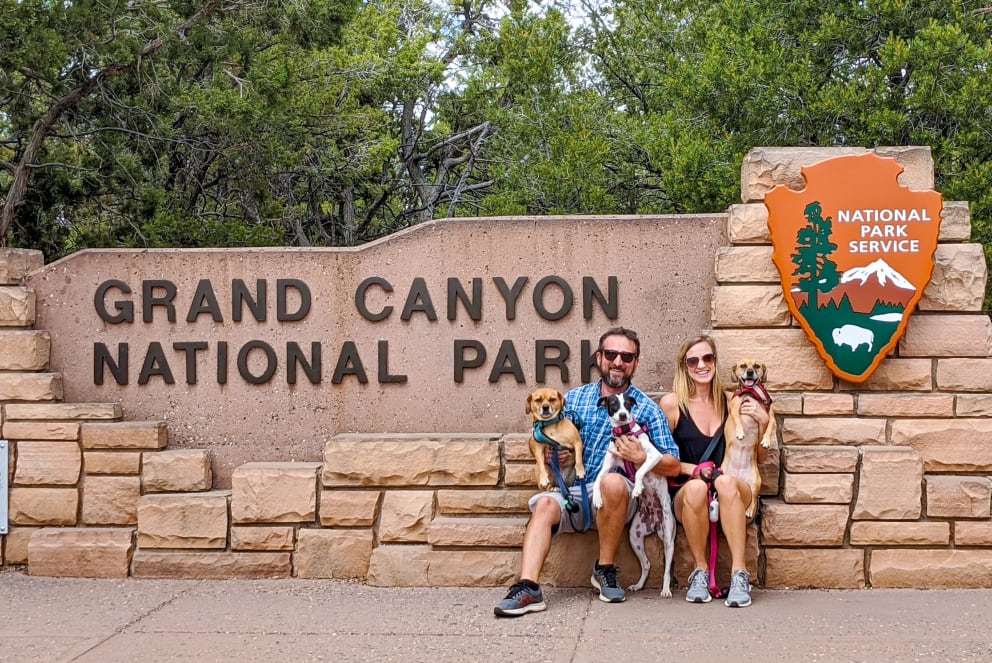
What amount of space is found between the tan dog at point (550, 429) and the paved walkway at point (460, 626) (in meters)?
0.68

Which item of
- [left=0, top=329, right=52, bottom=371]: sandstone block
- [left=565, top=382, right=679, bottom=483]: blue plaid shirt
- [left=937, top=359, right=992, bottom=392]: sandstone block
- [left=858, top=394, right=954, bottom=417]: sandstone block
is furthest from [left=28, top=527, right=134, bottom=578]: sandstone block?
[left=937, top=359, right=992, bottom=392]: sandstone block

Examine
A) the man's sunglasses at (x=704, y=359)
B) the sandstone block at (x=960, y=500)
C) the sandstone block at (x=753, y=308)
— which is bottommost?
the sandstone block at (x=960, y=500)

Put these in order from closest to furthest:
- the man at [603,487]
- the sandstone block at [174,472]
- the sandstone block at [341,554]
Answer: the man at [603,487] → the sandstone block at [341,554] → the sandstone block at [174,472]

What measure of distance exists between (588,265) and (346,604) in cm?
245

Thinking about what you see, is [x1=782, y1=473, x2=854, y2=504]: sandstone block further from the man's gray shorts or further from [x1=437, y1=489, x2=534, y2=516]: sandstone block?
[x1=437, y1=489, x2=534, y2=516]: sandstone block

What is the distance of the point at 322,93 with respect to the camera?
37.8ft

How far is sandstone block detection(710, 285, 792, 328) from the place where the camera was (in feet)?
20.6

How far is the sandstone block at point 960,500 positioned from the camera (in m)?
5.94

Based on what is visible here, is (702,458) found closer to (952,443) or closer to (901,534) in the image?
(901,534)

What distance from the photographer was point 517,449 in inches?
249

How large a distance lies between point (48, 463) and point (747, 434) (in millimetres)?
4187

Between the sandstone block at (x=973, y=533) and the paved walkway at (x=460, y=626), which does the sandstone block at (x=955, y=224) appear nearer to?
the sandstone block at (x=973, y=533)

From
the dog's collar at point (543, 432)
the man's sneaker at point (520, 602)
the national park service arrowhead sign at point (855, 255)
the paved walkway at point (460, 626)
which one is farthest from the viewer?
the national park service arrowhead sign at point (855, 255)

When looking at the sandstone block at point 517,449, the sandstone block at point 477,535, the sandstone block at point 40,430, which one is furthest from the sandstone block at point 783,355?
the sandstone block at point 40,430
